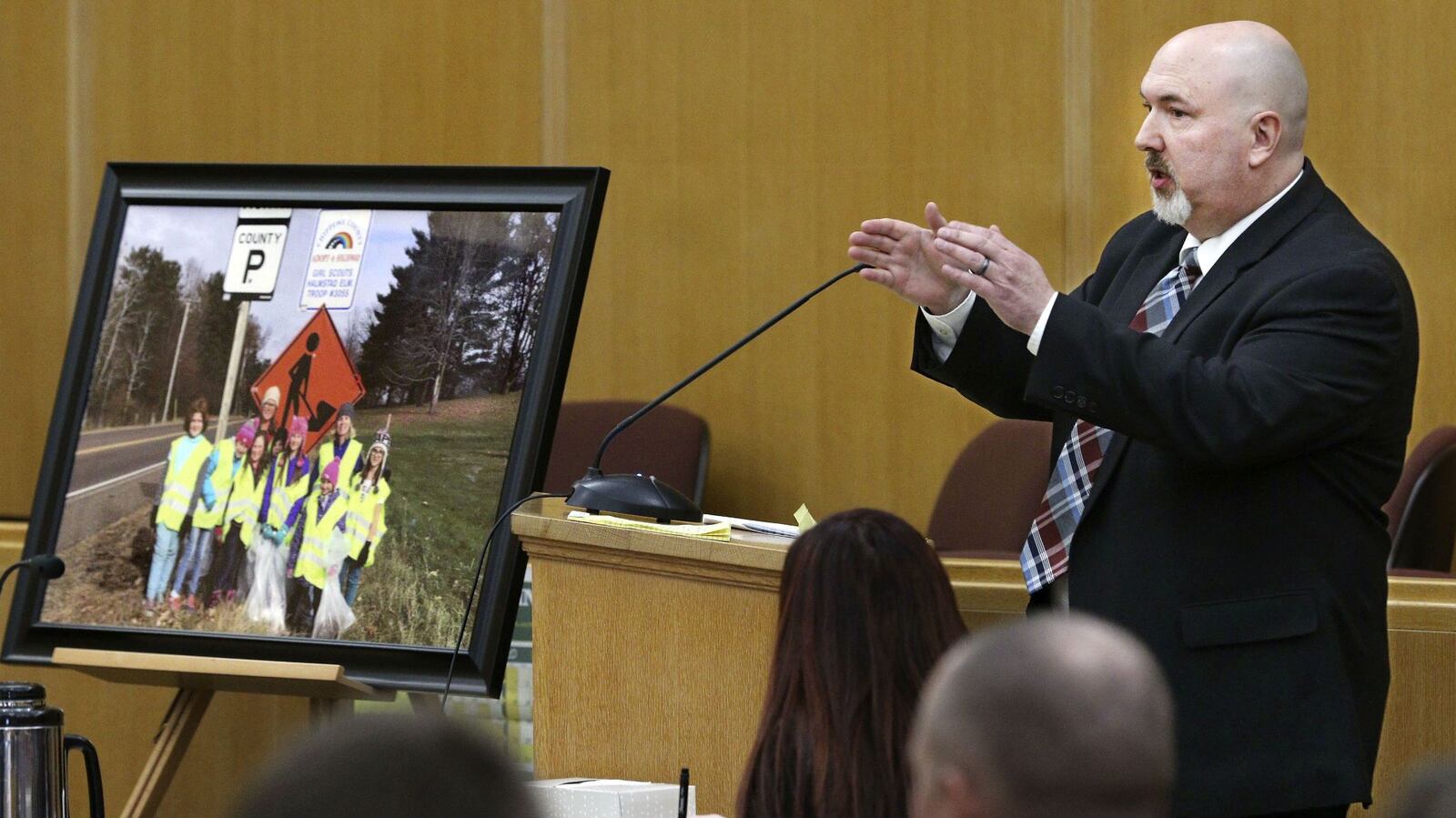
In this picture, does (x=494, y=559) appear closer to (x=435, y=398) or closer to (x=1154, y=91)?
(x=435, y=398)

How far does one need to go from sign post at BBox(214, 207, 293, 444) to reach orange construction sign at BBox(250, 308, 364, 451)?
0.09 m

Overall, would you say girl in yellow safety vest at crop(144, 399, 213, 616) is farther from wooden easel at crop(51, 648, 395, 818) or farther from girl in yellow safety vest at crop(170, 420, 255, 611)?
wooden easel at crop(51, 648, 395, 818)

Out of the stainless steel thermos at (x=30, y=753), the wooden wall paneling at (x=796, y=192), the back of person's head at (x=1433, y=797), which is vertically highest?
the wooden wall paneling at (x=796, y=192)

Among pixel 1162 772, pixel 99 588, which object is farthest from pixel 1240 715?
pixel 99 588

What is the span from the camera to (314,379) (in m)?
3.50

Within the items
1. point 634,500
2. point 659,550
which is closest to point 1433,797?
point 659,550

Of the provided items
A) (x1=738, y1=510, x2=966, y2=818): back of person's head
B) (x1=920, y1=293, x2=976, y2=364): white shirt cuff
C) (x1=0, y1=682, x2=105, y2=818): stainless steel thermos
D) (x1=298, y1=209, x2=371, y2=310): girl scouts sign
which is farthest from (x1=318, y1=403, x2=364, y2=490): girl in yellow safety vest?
(x1=738, y1=510, x2=966, y2=818): back of person's head

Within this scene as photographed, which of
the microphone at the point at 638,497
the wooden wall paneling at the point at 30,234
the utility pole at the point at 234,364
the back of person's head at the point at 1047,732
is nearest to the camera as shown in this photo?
the back of person's head at the point at 1047,732

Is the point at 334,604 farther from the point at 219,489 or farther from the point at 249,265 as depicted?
the point at 249,265

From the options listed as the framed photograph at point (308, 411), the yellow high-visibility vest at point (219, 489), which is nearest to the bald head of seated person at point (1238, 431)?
the framed photograph at point (308, 411)

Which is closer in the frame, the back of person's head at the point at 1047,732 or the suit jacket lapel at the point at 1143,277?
the back of person's head at the point at 1047,732

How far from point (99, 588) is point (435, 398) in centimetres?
83

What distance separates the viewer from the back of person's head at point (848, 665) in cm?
183

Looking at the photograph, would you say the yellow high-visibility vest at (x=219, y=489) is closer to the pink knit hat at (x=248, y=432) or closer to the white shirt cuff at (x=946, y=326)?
the pink knit hat at (x=248, y=432)
